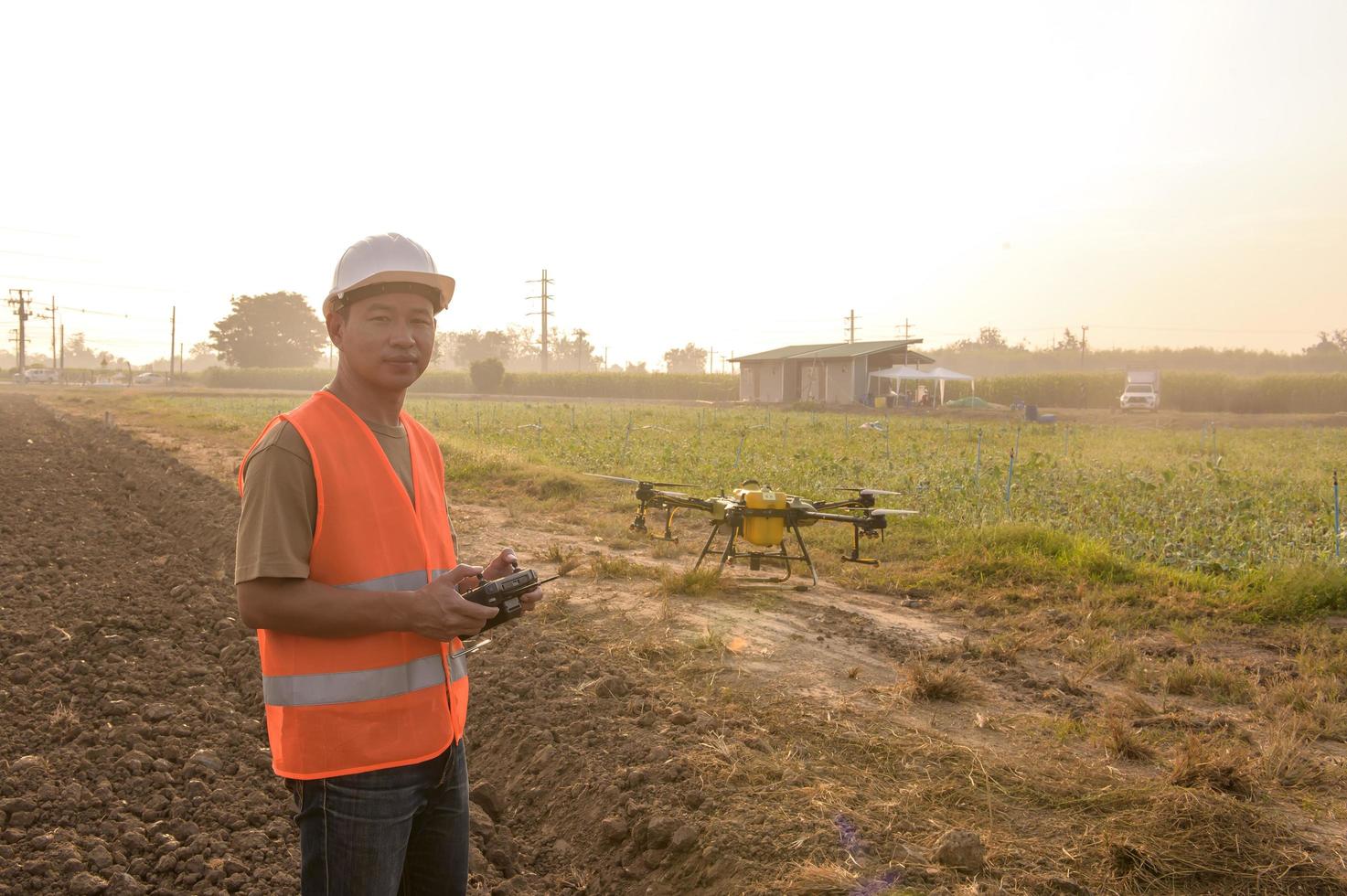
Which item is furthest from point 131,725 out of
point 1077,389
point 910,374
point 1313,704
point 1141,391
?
point 1077,389

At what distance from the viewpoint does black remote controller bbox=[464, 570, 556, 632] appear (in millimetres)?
1906

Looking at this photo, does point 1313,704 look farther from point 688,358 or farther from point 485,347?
point 688,358

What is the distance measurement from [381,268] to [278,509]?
1.82 feet

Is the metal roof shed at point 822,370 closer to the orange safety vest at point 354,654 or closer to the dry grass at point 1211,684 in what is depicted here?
the dry grass at point 1211,684

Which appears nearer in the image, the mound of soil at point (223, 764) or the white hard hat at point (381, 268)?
the white hard hat at point (381, 268)

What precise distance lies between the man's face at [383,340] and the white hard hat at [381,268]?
0.12ft

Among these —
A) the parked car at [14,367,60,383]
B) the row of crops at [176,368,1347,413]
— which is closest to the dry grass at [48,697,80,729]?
the row of crops at [176,368,1347,413]

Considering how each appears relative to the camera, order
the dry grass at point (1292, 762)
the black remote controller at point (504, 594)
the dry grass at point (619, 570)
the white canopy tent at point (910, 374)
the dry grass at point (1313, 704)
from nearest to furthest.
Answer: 1. the black remote controller at point (504, 594)
2. the dry grass at point (1292, 762)
3. the dry grass at point (1313, 704)
4. the dry grass at point (619, 570)
5. the white canopy tent at point (910, 374)

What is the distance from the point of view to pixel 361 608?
1.75 meters

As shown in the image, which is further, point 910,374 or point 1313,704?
point 910,374

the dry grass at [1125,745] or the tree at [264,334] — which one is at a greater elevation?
the tree at [264,334]

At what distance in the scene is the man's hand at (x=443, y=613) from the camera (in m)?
1.79

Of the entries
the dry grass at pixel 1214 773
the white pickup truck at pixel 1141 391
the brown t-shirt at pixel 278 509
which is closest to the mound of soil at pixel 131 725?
the brown t-shirt at pixel 278 509

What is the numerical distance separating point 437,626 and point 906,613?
231 inches
